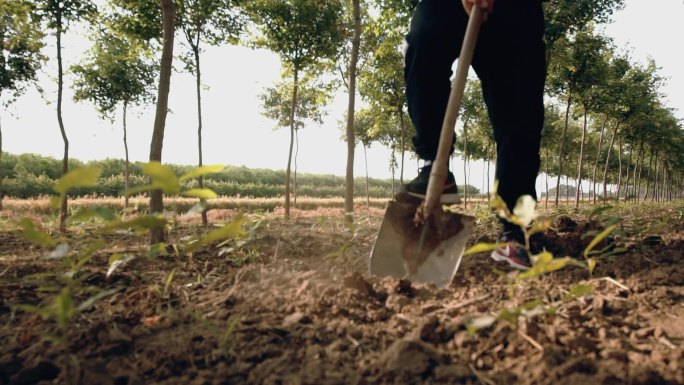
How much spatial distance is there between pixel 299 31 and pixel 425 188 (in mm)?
11060

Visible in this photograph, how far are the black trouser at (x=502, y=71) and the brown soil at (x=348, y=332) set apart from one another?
2.26ft

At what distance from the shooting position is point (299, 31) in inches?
464

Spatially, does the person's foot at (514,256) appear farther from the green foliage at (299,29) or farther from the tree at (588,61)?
the tree at (588,61)

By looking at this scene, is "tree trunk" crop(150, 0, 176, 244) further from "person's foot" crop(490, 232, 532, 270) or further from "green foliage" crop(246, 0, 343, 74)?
"green foliage" crop(246, 0, 343, 74)

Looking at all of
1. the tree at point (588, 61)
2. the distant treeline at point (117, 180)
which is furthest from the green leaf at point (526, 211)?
the distant treeline at point (117, 180)

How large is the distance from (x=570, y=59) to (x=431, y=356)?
18424mm

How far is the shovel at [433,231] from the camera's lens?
1728 millimetres

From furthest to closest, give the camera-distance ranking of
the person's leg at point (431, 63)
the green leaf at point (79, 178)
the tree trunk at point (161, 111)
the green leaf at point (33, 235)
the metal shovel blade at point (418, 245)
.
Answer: the tree trunk at point (161, 111) < the person's leg at point (431, 63) < the metal shovel blade at point (418, 245) < the green leaf at point (33, 235) < the green leaf at point (79, 178)

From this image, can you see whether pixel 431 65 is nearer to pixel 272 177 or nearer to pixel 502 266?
pixel 502 266

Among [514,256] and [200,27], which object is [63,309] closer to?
[514,256]

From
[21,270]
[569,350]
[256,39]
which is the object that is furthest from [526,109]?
[256,39]

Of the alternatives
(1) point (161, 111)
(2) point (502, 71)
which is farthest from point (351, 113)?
(2) point (502, 71)

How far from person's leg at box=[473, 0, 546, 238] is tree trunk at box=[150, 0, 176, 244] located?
8.48 ft

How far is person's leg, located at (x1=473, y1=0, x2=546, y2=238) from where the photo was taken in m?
2.16
